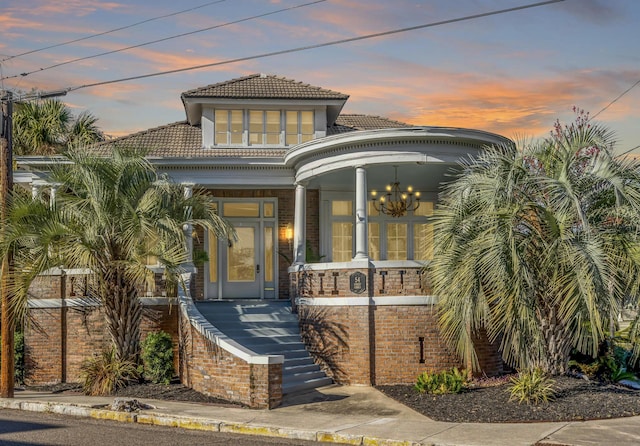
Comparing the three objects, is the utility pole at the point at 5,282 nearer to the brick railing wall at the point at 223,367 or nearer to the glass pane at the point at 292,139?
the brick railing wall at the point at 223,367

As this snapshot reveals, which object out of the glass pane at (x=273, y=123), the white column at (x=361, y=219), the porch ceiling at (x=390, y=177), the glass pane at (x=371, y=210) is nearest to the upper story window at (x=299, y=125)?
the glass pane at (x=273, y=123)

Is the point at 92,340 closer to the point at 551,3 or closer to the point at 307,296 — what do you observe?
the point at 307,296

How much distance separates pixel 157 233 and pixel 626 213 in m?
8.88

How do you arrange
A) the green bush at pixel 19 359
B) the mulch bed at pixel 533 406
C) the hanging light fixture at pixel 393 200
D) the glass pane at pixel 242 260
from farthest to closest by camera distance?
1. the glass pane at pixel 242 260
2. the hanging light fixture at pixel 393 200
3. the green bush at pixel 19 359
4. the mulch bed at pixel 533 406

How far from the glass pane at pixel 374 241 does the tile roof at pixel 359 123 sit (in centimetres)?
315

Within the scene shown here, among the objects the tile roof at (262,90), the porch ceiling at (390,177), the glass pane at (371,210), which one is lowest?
the glass pane at (371,210)

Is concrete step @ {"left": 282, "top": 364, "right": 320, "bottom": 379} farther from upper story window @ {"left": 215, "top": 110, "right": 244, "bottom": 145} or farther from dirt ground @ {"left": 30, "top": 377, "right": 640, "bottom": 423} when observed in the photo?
upper story window @ {"left": 215, "top": 110, "right": 244, "bottom": 145}

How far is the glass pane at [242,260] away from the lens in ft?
69.9

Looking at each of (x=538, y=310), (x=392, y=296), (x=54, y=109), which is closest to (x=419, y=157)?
(x=392, y=296)

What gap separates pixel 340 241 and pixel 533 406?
9.34m

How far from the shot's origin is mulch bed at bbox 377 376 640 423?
40.9ft

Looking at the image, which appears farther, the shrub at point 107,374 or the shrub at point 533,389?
the shrub at point 107,374

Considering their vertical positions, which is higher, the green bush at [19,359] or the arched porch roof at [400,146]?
the arched porch roof at [400,146]

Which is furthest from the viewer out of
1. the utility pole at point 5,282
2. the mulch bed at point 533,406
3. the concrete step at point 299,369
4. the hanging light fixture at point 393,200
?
the hanging light fixture at point 393,200
